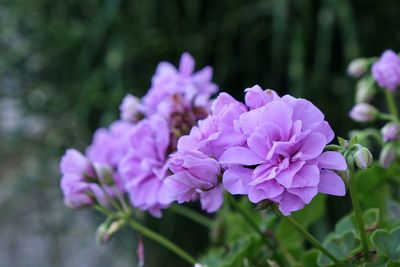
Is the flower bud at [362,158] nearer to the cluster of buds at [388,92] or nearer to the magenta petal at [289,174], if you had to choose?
the magenta petal at [289,174]

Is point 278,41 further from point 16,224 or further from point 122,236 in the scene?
point 16,224

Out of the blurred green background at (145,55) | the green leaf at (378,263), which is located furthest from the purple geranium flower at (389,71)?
the blurred green background at (145,55)

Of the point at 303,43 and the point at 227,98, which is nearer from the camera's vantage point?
the point at 227,98

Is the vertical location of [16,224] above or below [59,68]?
below

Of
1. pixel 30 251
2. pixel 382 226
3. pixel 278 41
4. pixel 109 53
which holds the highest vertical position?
pixel 109 53

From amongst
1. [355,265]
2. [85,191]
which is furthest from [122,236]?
[355,265]

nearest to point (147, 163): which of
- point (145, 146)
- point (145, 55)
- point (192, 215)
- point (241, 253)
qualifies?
point (145, 146)
